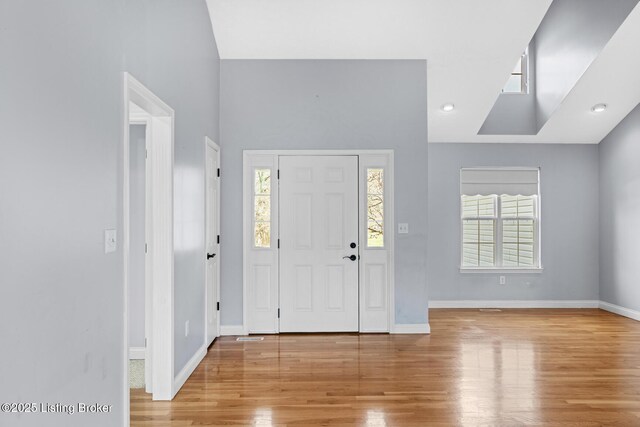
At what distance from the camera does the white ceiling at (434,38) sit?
453 centimetres

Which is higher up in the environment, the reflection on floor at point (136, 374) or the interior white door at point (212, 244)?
the interior white door at point (212, 244)

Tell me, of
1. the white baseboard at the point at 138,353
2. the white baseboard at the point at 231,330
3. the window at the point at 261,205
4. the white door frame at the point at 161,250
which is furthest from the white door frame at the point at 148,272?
the window at the point at 261,205

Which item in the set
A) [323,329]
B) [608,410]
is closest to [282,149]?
[323,329]

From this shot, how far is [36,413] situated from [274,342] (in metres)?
3.26

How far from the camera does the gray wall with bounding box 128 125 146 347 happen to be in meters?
4.29

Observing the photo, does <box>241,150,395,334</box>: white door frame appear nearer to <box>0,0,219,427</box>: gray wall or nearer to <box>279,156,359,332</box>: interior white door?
<box>279,156,359,332</box>: interior white door

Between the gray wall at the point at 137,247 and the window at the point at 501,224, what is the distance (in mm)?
4569

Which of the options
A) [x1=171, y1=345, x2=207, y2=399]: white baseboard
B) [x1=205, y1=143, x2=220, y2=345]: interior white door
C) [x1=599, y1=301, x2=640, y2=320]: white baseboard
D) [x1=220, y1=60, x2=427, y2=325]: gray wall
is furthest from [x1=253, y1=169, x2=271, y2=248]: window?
[x1=599, y1=301, x2=640, y2=320]: white baseboard

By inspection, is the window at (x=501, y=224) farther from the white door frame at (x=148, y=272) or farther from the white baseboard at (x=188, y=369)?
the white door frame at (x=148, y=272)

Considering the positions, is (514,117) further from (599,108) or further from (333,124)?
(333,124)

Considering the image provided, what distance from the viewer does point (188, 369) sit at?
380cm

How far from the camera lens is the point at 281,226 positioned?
17.2 feet

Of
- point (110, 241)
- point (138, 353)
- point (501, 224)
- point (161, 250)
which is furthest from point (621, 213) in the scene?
point (110, 241)

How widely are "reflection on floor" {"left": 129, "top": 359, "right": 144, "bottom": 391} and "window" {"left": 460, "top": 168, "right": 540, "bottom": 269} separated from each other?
185 inches
